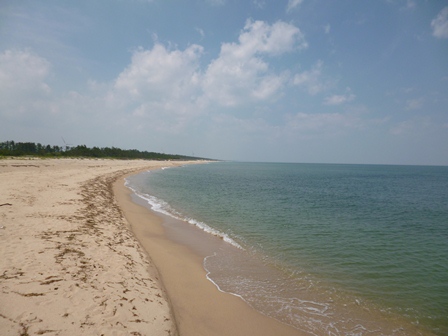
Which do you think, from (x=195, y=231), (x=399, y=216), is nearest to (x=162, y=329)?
(x=195, y=231)

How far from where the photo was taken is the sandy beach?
4664mm

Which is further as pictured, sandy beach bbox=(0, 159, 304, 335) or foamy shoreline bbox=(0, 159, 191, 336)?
sandy beach bbox=(0, 159, 304, 335)

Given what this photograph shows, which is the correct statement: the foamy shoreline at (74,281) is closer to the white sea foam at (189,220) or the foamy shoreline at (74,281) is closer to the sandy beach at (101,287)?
the sandy beach at (101,287)

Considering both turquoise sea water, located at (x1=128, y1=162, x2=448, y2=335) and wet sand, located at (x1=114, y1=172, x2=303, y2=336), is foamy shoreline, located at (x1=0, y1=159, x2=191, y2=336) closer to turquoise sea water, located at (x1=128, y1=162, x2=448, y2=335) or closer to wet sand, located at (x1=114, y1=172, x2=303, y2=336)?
wet sand, located at (x1=114, y1=172, x2=303, y2=336)

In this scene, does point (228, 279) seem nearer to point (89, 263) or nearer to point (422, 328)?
point (89, 263)

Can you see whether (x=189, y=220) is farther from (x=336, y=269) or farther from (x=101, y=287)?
(x=101, y=287)

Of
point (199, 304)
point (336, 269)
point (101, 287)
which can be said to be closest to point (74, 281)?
point (101, 287)

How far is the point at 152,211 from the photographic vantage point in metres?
18.9

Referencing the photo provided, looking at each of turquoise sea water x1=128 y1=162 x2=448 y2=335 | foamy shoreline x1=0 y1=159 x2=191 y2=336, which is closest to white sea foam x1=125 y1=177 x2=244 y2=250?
turquoise sea water x1=128 y1=162 x2=448 y2=335

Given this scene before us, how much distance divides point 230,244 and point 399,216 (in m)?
18.2

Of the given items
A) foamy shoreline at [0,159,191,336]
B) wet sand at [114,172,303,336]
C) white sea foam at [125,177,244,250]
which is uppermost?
foamy shoreline at [0,159,191,336]

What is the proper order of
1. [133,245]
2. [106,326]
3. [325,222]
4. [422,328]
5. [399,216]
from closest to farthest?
[106,326] → [422,328] → [133,245] → [325,222] → [399,216]

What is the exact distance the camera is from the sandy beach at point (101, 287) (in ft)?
15.3

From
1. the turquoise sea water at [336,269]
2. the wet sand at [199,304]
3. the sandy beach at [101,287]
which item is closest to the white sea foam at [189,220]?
the turquoise sea water at [336,269]
